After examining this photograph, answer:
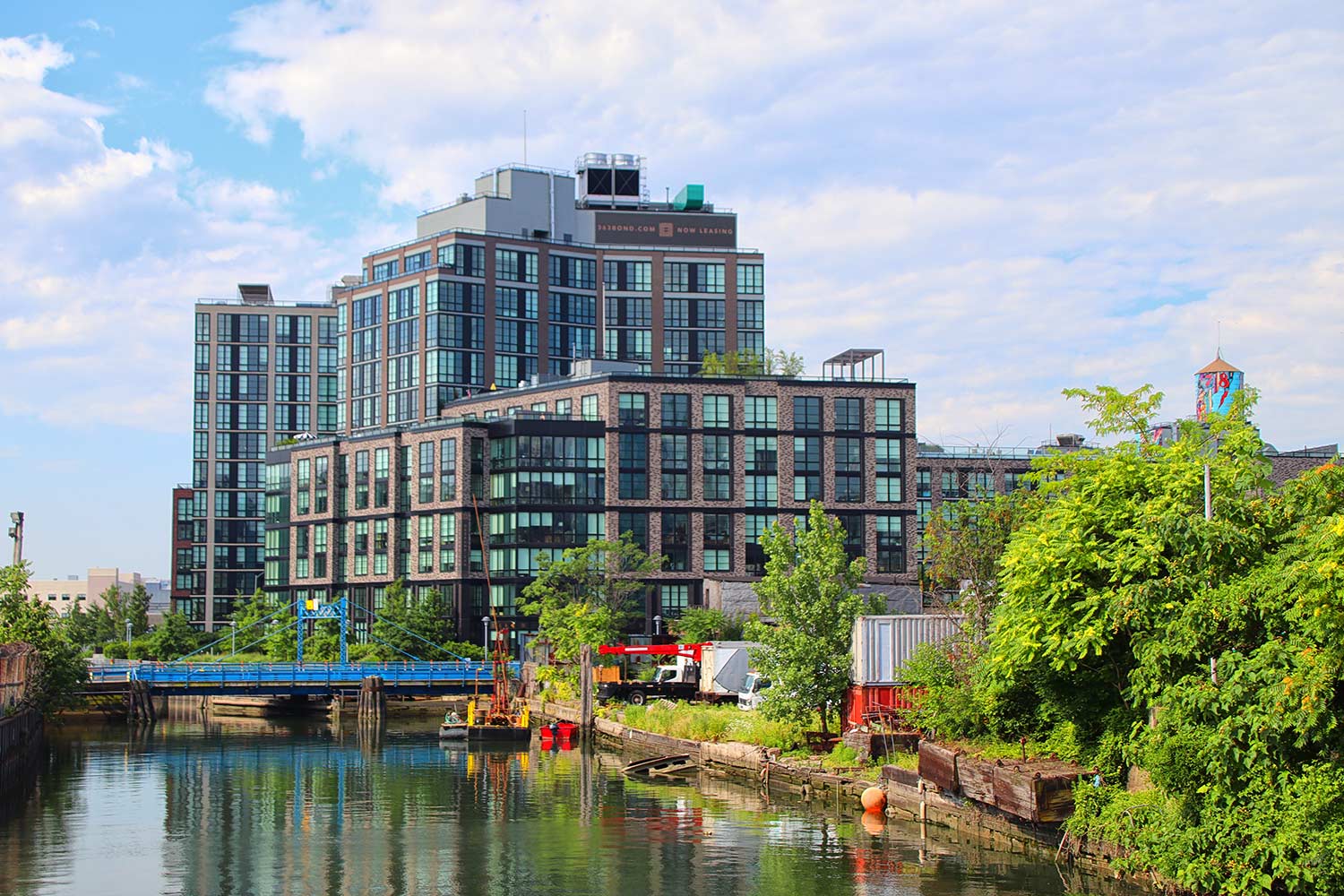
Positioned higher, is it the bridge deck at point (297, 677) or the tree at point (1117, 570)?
the tree at point (1117, 570)

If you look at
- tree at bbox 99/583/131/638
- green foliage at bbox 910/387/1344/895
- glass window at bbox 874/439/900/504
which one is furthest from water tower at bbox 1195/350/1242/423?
tree at bbox 99/583/131/638

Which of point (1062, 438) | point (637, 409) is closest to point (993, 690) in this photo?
point (637, 409)

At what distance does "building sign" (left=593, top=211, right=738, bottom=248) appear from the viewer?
158 metres

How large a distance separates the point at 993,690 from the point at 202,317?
15303 centimetres

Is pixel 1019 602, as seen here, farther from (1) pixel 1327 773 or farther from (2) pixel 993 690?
(1) pixel 1327 773

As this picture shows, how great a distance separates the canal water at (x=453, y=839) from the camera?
39.2 m

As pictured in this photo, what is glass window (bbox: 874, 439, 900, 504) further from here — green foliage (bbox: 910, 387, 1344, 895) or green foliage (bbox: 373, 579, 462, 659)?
green foliage (bbox: 910, 387, 1344, 895)

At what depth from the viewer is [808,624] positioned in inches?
2314

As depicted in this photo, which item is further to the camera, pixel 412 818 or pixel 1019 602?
pixel 412 818

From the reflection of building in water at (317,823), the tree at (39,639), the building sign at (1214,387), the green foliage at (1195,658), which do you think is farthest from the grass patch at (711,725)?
the building sign at (1214,387)

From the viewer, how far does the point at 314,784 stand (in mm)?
64000

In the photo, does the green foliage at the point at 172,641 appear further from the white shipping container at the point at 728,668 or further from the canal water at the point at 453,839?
the white shipping container at the point at 728,668

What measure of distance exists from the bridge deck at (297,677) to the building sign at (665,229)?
6325 centimetres

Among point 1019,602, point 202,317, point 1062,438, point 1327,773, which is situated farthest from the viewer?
point 202,317
